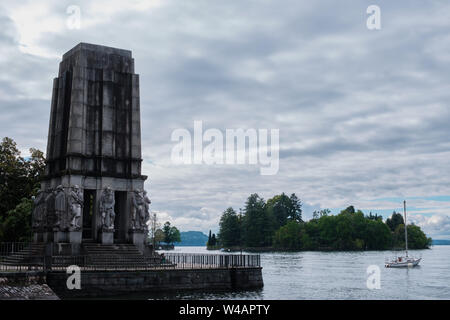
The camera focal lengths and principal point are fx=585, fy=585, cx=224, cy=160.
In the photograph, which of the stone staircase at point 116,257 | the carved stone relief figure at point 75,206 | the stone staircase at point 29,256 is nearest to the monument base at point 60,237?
the carved stone relief figure at point 75,206

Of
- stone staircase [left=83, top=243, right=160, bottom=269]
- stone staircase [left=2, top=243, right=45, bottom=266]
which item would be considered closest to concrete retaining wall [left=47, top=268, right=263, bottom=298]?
stone staircase [left=83, top=243, right=160, bottom=269]

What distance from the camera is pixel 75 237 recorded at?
42.9 meters

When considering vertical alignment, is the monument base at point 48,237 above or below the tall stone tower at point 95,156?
below

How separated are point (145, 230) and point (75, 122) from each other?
996 centimetres

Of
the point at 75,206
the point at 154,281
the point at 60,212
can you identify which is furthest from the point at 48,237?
the point at 154,281

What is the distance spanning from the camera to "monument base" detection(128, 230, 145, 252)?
45125 millimetres

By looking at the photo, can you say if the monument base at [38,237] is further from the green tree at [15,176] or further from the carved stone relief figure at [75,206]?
the green tree at [15,176]

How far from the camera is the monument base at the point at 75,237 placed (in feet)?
140

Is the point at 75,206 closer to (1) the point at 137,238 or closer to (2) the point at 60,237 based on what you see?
(2) the point at 60,237

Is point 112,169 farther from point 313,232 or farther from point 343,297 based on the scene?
point 313,232

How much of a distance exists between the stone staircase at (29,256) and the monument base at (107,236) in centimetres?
427

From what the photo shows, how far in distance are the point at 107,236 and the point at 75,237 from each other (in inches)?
95.0

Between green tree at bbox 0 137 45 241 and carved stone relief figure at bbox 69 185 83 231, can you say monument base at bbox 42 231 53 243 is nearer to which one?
carved stone relief figure at bbox 69 185 83 231

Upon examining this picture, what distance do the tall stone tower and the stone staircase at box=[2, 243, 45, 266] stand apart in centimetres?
105
